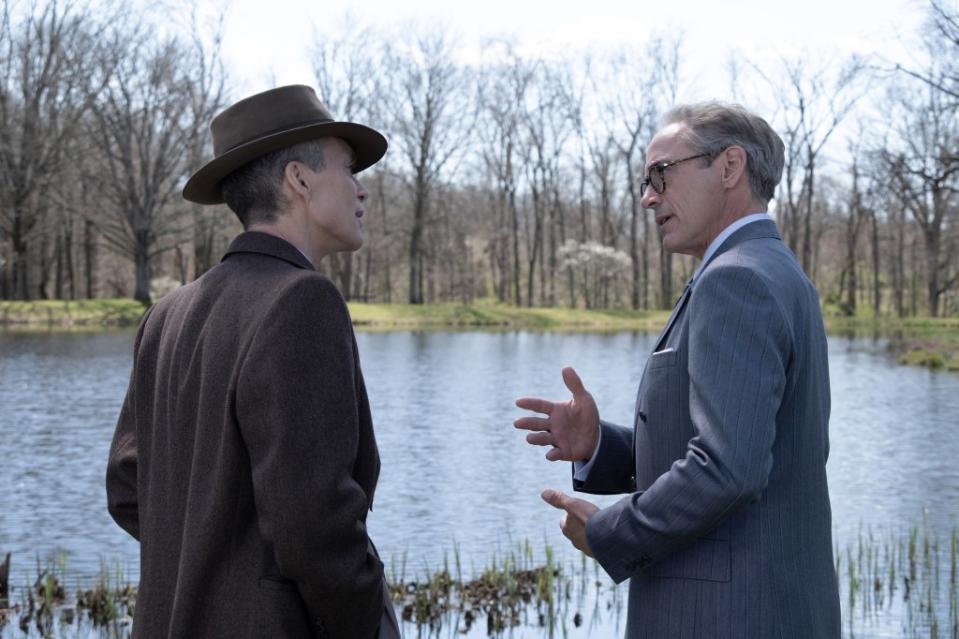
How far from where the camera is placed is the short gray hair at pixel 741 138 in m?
3.00

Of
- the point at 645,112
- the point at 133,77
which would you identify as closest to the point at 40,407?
the point at 133,77

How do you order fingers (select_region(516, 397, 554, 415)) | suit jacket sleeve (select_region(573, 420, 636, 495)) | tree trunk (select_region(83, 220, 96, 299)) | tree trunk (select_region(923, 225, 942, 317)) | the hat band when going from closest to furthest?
the hat band, fingers (select_region(516, 397, 554, 415)), suit jacket sleeve (select_region(573, 420, 636, 495)), tree trunk (select_region(83, 220, 96, 299)), tree trunk (select_region(923, 225, 942, 317))

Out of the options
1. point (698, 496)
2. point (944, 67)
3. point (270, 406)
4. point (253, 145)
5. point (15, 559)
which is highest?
point (944, 67)

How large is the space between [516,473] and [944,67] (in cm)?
1736

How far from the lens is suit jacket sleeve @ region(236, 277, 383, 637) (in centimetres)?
269

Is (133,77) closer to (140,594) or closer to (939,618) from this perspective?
(939,618)

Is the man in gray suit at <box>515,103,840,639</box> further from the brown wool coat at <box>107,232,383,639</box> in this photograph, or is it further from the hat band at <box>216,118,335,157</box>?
the hat band at <box>216,118,335,157</box>

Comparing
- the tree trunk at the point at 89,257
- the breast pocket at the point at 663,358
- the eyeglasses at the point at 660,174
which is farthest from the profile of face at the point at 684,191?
the tree trunk at the point at 89,257

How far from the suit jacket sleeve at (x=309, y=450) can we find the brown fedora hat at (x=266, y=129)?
16.9 inches

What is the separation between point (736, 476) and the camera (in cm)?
261

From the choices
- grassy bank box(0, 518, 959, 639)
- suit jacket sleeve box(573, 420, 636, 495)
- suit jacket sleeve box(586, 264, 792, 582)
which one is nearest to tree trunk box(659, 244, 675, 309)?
grassy bank box(0, 518, 959, 639)

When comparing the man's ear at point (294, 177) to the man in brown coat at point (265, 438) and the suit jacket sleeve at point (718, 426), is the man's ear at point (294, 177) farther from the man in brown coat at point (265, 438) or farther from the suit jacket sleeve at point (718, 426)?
the suit jacket sleeve at point (718, 426)

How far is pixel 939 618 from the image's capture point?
761cm

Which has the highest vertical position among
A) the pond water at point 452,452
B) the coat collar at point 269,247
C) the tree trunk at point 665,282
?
the tree trunk at point 665,282
